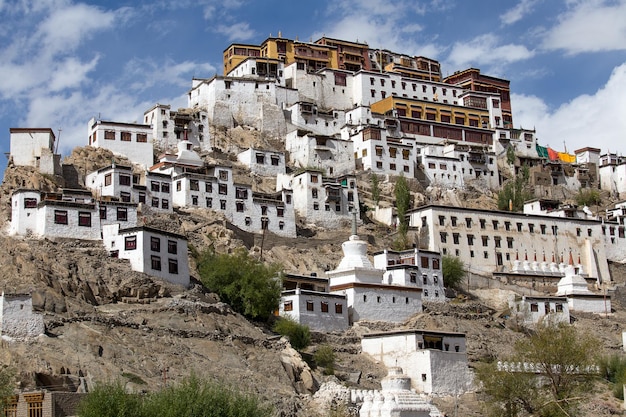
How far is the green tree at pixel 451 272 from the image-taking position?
248 ft

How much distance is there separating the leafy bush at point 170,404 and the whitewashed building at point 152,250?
2029 cm

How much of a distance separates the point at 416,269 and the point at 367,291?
6442 mm

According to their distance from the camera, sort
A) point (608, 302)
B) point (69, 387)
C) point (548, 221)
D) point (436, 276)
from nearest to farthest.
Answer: point (69, 387)
point (436, 276)
point (608, 302)
point (548, 221)

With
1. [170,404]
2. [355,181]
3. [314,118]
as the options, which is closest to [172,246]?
[170,404]

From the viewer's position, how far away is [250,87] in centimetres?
10019

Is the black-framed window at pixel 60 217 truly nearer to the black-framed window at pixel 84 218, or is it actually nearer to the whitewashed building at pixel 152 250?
the black-framed window at pixel 84 218

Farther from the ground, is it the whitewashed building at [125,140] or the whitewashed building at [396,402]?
the whitewashed building at [125,140]

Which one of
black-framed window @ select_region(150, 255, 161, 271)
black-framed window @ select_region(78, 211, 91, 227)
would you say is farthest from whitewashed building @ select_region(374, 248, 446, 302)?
black-framed window @ select_region(78, 211, 91, 227)

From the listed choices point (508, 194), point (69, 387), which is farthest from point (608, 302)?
point (69, 387)

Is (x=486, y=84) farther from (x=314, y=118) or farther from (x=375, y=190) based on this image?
(x=375, y=190)

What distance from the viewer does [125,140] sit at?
3282 inches

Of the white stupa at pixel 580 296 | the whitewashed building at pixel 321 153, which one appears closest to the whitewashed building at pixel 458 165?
the whitewashed building at pixel 321 153

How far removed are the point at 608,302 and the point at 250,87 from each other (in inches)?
1566

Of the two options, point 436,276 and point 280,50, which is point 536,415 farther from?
point 280,50
